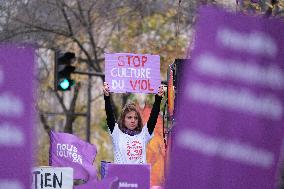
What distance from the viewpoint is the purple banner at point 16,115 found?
6.46 meters

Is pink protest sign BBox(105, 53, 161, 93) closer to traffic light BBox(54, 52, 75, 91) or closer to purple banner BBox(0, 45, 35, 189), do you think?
purple banner BBox(0, 45, 35, 189)

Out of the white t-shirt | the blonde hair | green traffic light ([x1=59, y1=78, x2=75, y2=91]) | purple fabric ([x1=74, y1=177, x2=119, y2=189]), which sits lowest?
purple fabric ([x1=74, y1=177, x2=119, y2=189])

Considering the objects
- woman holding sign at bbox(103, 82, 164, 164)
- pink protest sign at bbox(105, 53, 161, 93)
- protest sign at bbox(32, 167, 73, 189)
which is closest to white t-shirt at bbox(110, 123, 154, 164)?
woman holding sign at bbox(103, 82, 164, 164)

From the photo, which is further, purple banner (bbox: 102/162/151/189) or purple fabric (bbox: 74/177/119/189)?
purple banner (bbox: 102/162/151/189)

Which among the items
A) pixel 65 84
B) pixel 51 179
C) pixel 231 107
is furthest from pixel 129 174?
pixel 65 84

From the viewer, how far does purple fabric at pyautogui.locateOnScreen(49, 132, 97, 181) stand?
11.9 meters

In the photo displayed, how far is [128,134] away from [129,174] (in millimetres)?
1357

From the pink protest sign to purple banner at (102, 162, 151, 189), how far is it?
237 centimetres

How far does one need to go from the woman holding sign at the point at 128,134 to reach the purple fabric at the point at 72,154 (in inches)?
26.4

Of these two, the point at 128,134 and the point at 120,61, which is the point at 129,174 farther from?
the point at 120,61

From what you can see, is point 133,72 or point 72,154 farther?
point 133,72

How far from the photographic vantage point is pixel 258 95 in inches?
260

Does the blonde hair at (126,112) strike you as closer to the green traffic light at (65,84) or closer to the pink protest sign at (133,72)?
the pink protest sign at (133,72)

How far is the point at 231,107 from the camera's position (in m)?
6.59
